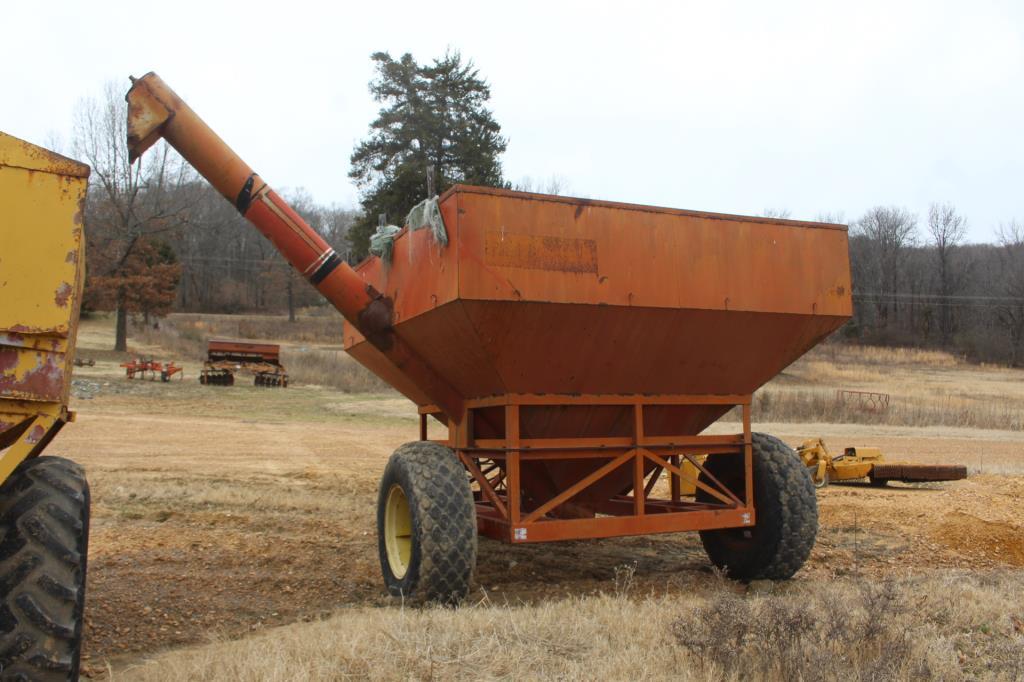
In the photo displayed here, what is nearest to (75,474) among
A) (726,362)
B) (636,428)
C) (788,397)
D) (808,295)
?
(636,428)

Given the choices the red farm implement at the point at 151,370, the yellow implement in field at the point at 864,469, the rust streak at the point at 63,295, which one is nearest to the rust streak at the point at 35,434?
the rust streak at the point at 63,295

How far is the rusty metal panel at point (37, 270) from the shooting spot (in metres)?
3.64

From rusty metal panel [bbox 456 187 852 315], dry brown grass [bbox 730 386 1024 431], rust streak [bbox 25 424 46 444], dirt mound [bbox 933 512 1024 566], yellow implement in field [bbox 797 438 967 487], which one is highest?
rusty metal panel [bbox 456 187 852 315]

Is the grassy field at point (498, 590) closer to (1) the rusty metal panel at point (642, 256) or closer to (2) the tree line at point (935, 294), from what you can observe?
(1) the rusty metal panel at point (642, 256)

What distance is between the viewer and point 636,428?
7055 millimetres

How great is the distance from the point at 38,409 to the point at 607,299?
3826mm

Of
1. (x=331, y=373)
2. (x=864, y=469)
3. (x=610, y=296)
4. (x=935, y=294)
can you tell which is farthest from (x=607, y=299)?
(x=935, y=294)

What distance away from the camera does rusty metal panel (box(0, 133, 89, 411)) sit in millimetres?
3643

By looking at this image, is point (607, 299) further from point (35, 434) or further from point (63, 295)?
point (35, 434)

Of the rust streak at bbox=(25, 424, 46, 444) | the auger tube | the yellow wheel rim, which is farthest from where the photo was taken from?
the yellow wheel rim

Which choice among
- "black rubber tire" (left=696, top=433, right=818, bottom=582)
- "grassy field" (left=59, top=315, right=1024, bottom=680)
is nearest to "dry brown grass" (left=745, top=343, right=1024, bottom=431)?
"grassy field" (left=59, top=315, right=1024, bottom=680)

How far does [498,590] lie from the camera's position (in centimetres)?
718

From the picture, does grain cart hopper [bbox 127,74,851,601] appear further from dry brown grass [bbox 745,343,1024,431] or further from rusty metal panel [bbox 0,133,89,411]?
dry brown grass [bbox 745,343,1024,431]

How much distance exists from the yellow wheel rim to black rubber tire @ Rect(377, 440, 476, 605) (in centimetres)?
46
